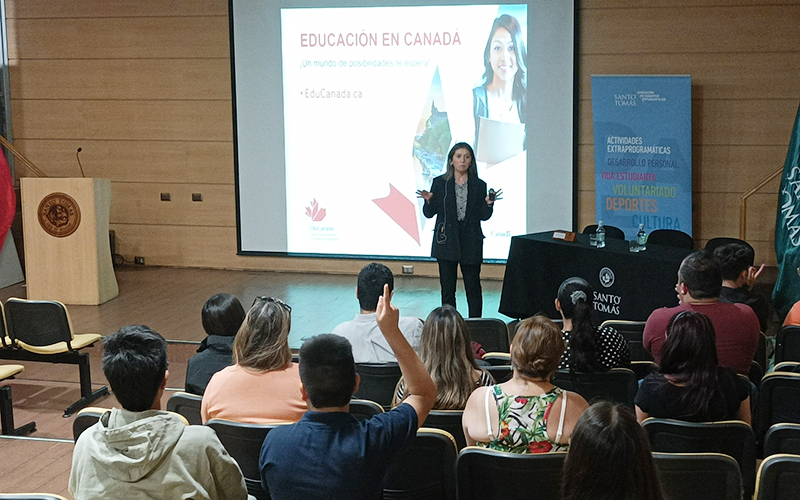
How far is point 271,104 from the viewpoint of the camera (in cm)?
891

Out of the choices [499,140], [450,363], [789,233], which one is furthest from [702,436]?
[499,140]

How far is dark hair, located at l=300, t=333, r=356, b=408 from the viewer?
205 cm

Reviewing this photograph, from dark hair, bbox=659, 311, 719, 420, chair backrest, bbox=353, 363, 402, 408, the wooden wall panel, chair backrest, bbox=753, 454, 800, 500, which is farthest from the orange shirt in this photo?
the wooden wall panel

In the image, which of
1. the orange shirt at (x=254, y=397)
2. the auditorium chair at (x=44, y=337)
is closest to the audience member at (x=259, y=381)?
the orange shirt at (x=254, y=397)

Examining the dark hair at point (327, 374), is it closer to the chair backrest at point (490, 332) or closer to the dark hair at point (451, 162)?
the chair backrest at point (490, 332)

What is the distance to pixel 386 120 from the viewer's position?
8664 mm

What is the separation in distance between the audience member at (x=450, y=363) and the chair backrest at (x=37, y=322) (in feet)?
9.58

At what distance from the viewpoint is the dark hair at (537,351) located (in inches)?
103

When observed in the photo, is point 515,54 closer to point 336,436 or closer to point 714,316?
point 714,316

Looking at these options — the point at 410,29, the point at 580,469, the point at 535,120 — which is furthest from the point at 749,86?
the point at 580,469

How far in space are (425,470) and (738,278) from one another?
2.64 m

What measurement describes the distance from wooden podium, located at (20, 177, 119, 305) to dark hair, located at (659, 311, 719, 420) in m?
6.08

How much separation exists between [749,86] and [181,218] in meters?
6.11

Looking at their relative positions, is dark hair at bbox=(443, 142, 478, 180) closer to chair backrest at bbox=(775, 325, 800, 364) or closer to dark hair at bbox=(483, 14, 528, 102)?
dark hair at bbox=(483, 14, 528, 102)
